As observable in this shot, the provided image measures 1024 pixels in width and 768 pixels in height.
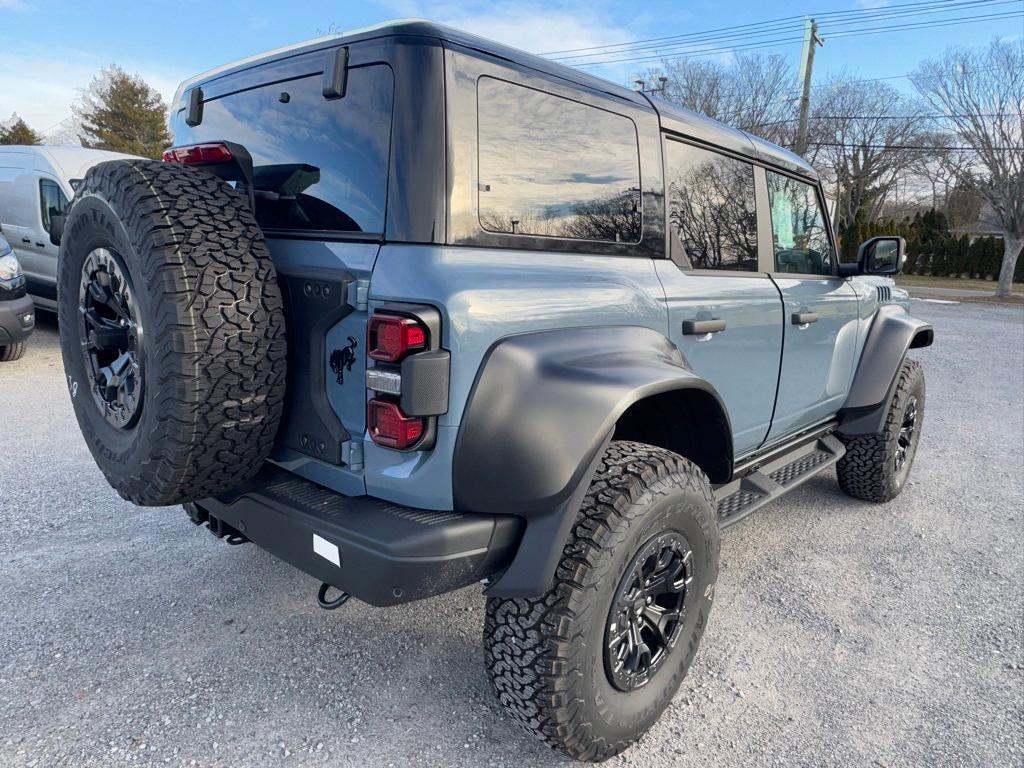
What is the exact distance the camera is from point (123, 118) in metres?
36.8

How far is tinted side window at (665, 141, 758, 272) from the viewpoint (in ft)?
8.62

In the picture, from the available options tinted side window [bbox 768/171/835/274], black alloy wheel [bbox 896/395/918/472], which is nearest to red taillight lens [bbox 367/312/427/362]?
tinted side window [bbox 768/171/835/274]

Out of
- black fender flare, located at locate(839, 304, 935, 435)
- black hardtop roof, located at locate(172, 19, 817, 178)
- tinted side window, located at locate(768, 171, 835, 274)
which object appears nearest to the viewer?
black hardtop roof, located at locate(172, 19, 817, 178)

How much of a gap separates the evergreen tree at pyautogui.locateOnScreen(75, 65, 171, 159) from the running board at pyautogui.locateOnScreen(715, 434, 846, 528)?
131ft

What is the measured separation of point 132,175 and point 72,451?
350 cm

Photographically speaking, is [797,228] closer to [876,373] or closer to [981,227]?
[876,373]

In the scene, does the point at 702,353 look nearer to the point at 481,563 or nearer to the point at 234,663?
the point at 481,563

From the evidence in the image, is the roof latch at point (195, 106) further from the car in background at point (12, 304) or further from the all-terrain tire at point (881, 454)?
the car in background at point (12, 304)

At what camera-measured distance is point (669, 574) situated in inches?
89.2

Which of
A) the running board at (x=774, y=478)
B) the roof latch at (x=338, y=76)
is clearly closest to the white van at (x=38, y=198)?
the roof latch at (x=338, y=76)

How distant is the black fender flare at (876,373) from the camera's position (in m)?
3.88

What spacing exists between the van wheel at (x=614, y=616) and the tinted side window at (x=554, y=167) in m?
0.76

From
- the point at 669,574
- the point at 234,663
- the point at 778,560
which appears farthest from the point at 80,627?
the point at 778,560

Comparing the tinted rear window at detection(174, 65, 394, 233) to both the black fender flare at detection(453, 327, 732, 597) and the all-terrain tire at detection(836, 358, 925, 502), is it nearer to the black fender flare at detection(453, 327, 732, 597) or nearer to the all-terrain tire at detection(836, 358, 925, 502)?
the black fender flare at detection(453, 327, 732, 597)
